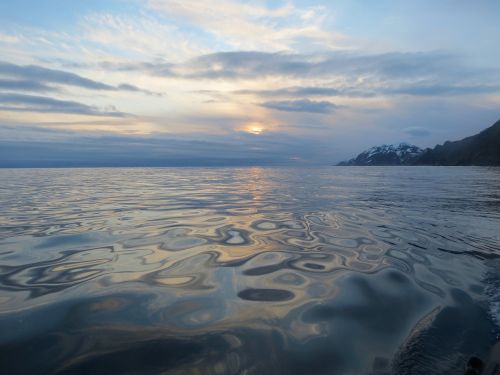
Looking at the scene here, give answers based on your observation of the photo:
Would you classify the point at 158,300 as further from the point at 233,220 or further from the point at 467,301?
the point at 233,220

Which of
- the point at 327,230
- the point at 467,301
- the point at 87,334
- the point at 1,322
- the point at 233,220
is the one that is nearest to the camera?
the point at 87,334

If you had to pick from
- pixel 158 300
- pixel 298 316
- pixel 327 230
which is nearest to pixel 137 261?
pixel 158 300

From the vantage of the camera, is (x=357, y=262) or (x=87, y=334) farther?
(x=357, y=262)

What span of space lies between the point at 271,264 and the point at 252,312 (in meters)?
2.21

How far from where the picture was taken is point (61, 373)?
10.3 feet

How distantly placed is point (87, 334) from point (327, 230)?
769 cm

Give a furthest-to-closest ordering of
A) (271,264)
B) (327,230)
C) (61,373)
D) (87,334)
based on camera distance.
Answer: (327,230), (271,264), (87,334), (61,373)

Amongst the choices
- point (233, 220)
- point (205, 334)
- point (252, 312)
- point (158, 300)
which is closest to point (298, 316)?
point (252, 312)

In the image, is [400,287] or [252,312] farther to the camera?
[400,287]

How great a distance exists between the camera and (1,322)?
414 cm

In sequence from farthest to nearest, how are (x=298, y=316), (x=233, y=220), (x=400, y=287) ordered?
(x=233, y=220) < (x=400, y=287) < (x=298, y=316)

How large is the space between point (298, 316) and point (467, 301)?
8.89 feet

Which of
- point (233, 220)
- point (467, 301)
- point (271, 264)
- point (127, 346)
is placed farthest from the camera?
point (233, 220)

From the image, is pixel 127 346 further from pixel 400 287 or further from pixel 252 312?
pixel 400 287
